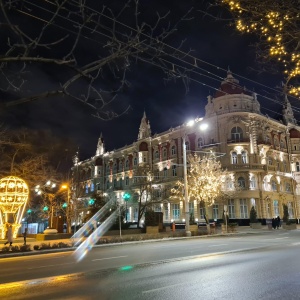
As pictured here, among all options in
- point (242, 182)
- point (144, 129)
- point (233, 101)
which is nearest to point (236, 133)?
point (233, 101)

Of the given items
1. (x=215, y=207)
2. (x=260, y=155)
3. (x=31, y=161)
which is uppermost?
(x=260, y=155)

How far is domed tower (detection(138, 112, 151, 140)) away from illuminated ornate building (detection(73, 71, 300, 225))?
6.50 feet

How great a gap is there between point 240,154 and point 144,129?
1031 inches

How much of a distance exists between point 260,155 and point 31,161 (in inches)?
1453

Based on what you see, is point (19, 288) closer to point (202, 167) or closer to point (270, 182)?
point (202, 167)

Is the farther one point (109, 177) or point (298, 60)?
point (109, 177)

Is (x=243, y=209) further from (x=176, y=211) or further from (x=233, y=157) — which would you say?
(x=176, y=211)

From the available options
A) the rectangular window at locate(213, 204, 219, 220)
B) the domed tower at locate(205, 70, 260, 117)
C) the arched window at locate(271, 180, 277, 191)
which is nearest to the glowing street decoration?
the rectangular window at locate(213, 204, 219, 220)

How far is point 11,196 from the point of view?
2942 cm

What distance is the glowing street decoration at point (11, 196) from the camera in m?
29.0

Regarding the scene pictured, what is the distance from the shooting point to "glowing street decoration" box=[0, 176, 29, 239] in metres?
29.0

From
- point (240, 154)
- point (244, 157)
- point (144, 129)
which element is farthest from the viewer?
point (144, 129)

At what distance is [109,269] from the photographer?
35.8 feet

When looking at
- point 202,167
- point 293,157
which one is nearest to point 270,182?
point 293,157
